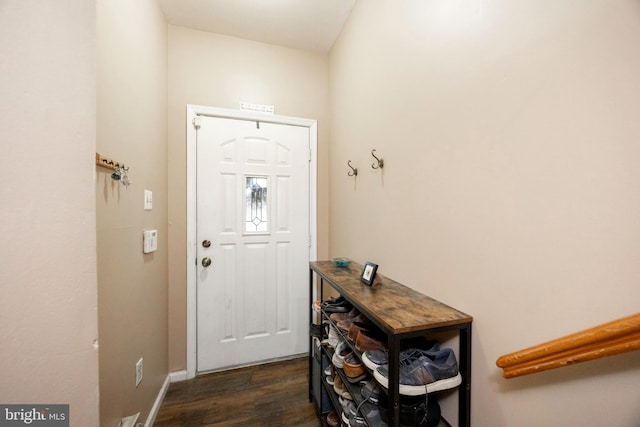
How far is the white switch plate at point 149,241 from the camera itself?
1.43 meters

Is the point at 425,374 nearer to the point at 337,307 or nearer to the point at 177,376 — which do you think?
the point at 337,307

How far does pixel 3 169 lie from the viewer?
769 millimetres

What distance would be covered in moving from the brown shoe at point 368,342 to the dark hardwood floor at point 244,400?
0.91 meters

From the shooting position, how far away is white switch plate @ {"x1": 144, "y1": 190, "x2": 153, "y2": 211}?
1460 mm

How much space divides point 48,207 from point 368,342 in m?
1.23

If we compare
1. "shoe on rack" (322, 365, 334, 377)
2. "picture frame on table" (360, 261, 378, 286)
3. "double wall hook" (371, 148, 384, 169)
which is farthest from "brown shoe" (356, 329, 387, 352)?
"double wall hook" (371, 148, 384, 169)

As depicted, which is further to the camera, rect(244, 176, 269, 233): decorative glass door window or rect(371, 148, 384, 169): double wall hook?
rect(244, 176, 269, 233): decorative glass door window

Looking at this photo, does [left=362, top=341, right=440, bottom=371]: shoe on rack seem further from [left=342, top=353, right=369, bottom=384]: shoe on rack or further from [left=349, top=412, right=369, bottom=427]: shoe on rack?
[left=349, top=412, right=369, bottom=427]: shoe on rack

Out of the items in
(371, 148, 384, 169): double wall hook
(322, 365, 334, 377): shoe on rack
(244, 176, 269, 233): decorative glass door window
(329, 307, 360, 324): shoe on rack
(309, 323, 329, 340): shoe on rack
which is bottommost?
(322, 365, 334, 377): shoe on rack

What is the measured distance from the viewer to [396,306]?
37.1 inches

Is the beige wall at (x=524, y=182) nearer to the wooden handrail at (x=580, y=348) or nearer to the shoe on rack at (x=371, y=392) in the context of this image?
the wooden handrail at (x=580, y=348)

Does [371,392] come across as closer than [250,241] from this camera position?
Yes

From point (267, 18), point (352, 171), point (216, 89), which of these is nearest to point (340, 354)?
point (352, 171)

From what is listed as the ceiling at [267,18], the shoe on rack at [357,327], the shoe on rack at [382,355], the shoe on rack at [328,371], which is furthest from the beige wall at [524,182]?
the ceiling at [267,18]
